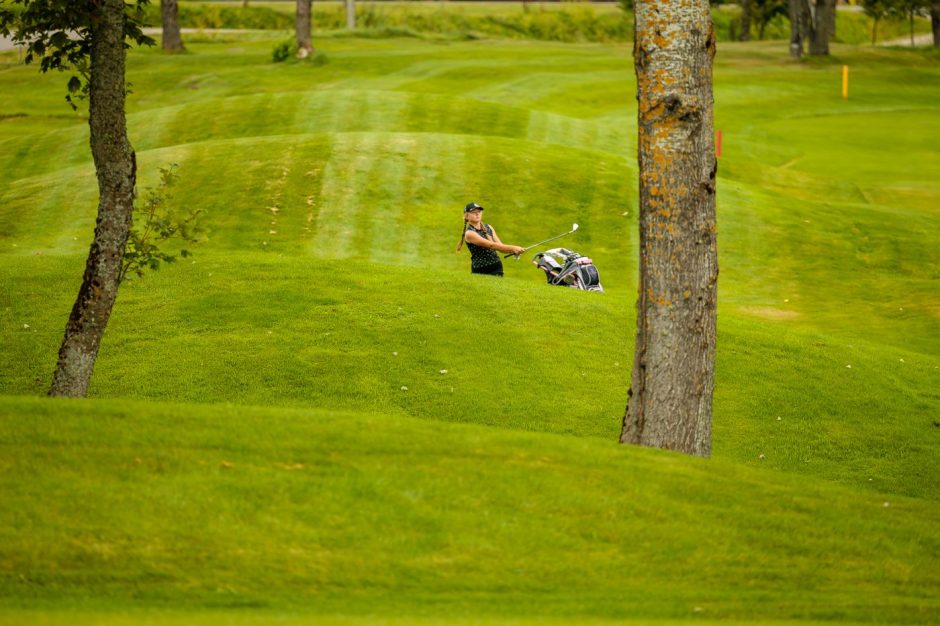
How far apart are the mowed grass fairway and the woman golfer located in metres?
0.46

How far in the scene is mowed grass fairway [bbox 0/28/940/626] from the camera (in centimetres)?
862

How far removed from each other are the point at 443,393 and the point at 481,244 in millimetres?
4175

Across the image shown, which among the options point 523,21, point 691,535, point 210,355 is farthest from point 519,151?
point 523,21

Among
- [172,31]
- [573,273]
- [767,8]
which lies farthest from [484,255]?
[767,8]

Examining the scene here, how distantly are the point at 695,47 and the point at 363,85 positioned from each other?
36732mm

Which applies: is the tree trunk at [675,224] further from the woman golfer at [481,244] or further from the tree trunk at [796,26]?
the tree trunk at [796,26]

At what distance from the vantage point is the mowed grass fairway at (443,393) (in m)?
8.62

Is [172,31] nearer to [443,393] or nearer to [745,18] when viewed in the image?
[745,18]

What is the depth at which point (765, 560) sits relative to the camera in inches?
369

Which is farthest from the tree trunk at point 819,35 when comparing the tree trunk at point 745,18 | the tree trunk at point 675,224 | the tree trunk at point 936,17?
the tree trunk at point 675,224

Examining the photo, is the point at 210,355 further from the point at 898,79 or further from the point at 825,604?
the point at 898,79

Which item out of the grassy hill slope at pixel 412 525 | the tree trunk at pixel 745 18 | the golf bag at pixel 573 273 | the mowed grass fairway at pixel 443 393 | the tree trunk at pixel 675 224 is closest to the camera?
the grassy hill slope at pixel 412 525

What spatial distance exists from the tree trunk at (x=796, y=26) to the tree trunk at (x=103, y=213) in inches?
1880

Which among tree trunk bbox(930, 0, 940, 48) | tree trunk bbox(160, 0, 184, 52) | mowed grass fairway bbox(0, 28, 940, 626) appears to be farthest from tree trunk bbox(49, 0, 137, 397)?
tree trunk bbox(930, 0, 940, 48)
